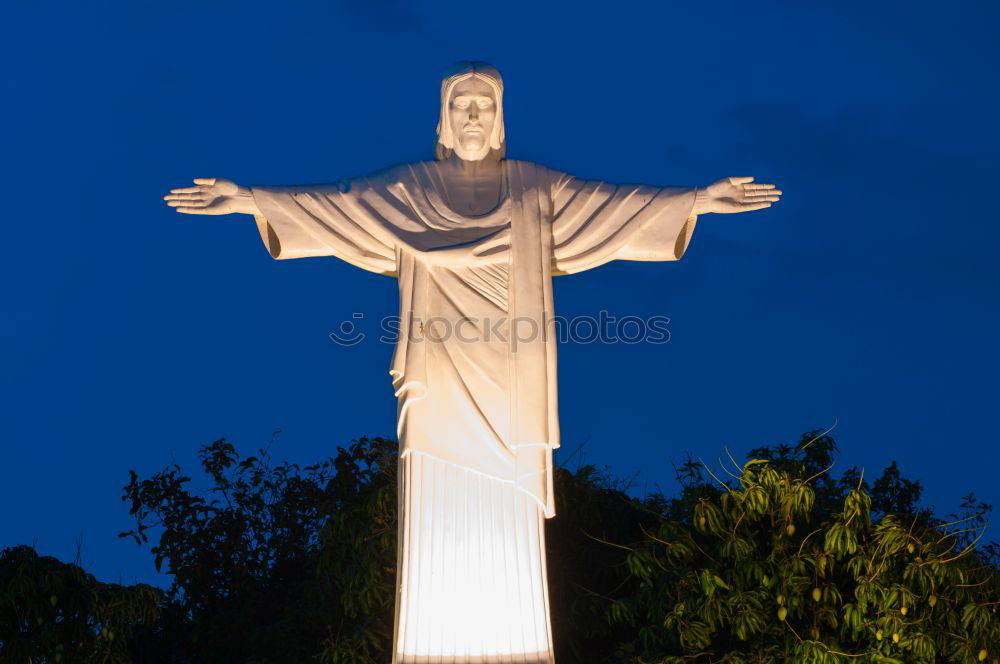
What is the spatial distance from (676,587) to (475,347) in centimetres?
293

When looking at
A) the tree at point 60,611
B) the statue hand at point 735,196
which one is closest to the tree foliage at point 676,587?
the tree at point 60,611

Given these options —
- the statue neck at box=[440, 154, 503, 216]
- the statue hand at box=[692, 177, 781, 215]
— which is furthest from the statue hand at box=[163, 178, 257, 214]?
the statue hand at box=[692, 177, 781, 215]

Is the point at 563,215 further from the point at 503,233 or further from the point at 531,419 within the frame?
the point at 531,419

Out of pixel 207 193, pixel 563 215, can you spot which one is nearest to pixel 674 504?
pixel 563 215

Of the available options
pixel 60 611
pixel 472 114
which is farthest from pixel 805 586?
pixel 60 611

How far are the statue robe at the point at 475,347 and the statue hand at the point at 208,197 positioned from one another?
0.16m

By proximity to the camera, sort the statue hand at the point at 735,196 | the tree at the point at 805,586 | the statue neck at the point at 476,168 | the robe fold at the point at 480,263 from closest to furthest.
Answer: the robe fold at the point at 480,263 → the statue hand at the point at 735,196 → the statue neck at the point at 476,168 → the tree at the point at 805,586

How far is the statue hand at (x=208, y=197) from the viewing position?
29.2 ft

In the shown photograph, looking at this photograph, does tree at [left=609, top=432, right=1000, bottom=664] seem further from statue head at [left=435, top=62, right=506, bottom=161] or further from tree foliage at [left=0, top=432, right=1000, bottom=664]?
statue head at [left=435, top=62, right=506, bottom=161]

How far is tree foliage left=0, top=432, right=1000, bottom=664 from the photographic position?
34.1ft

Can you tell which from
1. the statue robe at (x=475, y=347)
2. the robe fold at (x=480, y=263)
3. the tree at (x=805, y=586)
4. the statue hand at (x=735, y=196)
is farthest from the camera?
the tree at (x=805, y=586)

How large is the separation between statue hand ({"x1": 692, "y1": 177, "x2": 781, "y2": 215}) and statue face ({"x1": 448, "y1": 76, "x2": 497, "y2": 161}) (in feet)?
4.45

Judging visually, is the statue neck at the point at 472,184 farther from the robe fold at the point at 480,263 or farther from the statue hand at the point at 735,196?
the statue hand at the point at 735,196

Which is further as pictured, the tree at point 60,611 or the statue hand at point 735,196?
the tree at point 60,611
